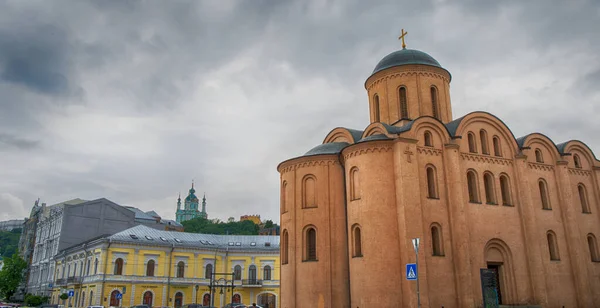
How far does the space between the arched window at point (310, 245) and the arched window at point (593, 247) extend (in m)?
16.4

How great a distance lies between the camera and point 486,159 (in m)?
25.7

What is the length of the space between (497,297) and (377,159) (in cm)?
892

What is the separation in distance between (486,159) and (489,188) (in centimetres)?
159

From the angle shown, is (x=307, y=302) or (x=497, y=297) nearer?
(x=497, y=297)

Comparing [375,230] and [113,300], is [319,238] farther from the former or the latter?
[113,300]

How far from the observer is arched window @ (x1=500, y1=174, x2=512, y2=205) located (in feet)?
84.3

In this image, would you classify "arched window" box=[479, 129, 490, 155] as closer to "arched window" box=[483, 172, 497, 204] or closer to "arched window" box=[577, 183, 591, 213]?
"arched window" box=[483, 172, 497, 204]

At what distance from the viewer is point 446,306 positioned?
21.9 meters

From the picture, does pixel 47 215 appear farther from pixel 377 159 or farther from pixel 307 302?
pixel 377 159

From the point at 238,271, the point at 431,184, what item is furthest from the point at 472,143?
the point at 238,271

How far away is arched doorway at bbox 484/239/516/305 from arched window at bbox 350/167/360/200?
721cm

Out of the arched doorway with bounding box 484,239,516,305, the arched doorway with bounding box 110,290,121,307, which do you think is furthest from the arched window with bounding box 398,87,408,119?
the arched doorway with bounding box 110,290,121,307

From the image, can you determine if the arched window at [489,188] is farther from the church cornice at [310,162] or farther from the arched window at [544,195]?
the church cornice at [310,162]

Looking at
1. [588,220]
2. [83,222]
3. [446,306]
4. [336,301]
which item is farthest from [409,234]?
[83,222]
